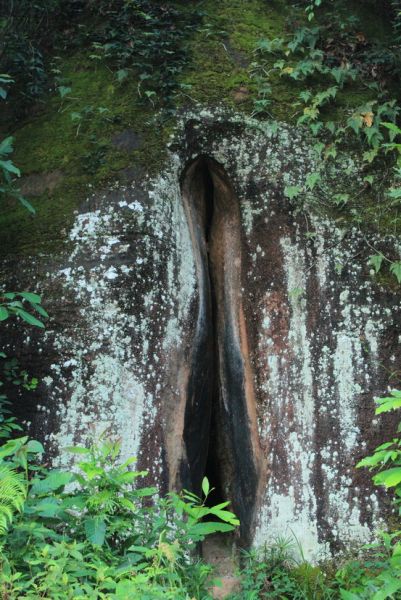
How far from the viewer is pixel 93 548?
3.13m

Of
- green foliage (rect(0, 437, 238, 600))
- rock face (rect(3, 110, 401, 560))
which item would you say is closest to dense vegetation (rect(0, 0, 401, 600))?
rock face (rect(3, 110, 401, 560))

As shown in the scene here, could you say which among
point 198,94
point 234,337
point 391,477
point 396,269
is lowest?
point 391,477

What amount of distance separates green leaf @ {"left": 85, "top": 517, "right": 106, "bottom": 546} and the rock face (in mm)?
2010

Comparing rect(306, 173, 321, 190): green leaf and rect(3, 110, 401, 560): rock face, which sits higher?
rect(306, 173, 321, 190): green leaf

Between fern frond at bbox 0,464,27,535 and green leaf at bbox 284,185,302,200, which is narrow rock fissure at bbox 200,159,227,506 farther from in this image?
fern frond at bbox 0,464,27,535

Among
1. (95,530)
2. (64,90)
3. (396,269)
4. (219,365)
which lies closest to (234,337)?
(219,365)

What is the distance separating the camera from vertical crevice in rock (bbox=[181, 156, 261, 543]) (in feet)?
18.7

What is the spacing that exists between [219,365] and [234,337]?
31 centimetres

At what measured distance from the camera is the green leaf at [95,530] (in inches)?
122

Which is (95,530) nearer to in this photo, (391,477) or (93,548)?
(93,548)

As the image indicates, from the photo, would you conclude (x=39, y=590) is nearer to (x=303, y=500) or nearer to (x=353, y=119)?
(x=303, y=500)

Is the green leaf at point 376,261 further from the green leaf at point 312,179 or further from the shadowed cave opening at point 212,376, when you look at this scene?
the shadowed cave opening at point 212,376

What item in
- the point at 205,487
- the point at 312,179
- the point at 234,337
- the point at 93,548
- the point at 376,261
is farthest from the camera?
the point at 234,337

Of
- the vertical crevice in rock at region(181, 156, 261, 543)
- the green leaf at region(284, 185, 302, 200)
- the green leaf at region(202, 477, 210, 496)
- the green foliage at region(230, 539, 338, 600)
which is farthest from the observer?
the green leaf at region(284, 185, 302, 200)
